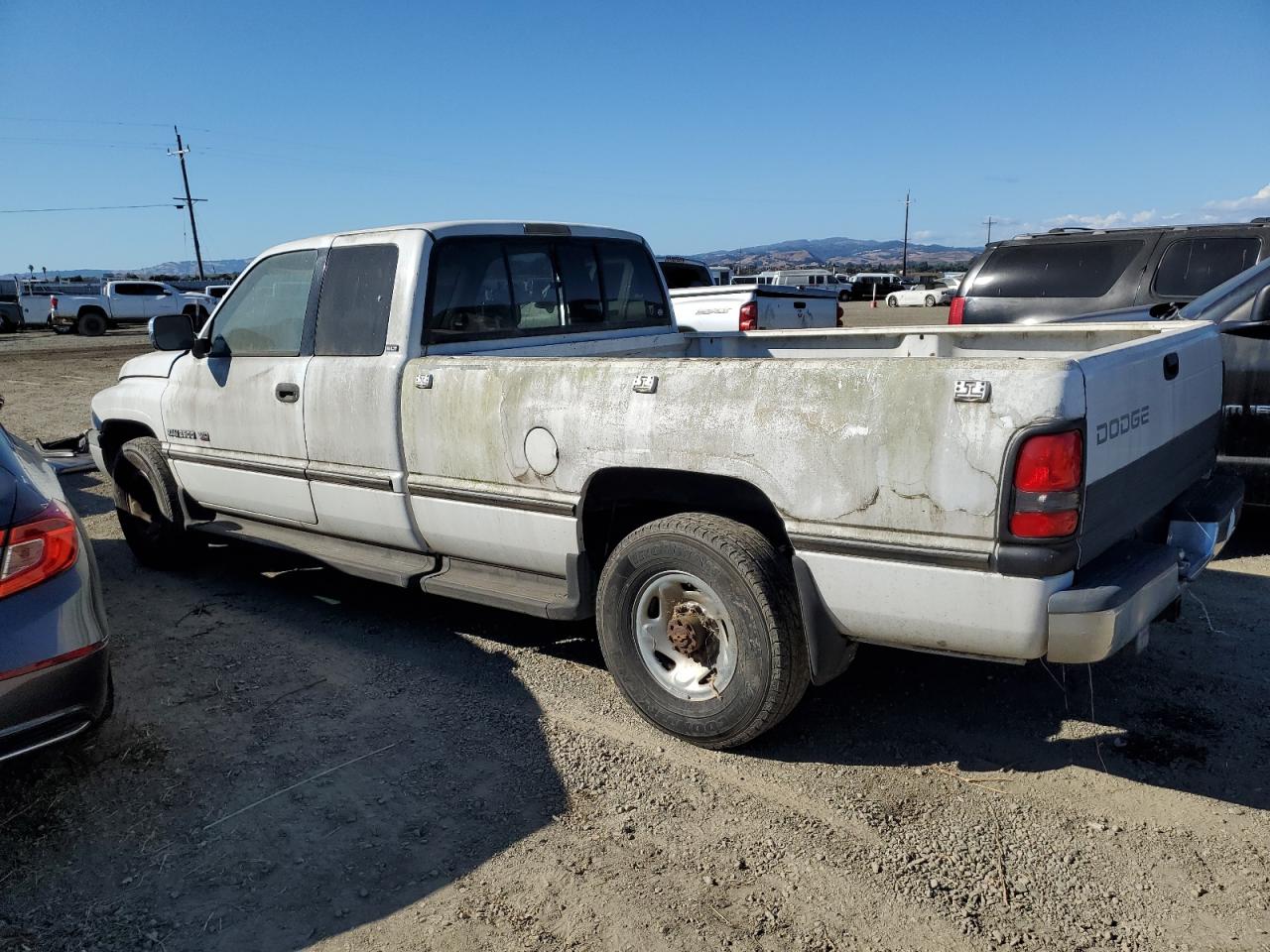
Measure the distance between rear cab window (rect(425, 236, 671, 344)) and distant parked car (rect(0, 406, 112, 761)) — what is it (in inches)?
68.4

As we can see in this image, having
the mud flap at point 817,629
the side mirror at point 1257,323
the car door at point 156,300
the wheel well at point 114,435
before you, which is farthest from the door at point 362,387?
the car door at point 156,300

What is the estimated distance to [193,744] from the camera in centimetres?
376

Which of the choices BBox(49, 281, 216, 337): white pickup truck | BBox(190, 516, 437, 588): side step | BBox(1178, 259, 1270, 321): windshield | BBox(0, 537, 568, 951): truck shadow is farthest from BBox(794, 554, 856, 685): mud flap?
BBox(49, 281, 216, 337): white pickup truck

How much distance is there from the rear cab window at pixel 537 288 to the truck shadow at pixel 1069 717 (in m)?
2.28

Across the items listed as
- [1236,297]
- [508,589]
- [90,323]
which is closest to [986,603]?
[508,589]

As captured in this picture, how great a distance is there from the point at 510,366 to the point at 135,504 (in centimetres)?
356

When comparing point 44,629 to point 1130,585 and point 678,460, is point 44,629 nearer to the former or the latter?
point 678,460

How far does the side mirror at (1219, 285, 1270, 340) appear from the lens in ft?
17.7

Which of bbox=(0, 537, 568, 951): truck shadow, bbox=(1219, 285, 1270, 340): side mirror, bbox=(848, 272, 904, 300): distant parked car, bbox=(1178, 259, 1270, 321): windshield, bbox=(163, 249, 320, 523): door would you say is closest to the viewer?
bbox=(0, 537, 568, 951): truck shadow

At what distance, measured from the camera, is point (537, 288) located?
489 centimetres

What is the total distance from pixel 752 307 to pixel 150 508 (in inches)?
287

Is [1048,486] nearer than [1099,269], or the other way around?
[1048,486]

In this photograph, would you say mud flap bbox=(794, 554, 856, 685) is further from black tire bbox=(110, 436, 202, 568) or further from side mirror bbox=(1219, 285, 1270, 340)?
black tire bbox=(110, 436, 202, 568)

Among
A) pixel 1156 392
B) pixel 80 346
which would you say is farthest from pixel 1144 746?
pixel 80 346
